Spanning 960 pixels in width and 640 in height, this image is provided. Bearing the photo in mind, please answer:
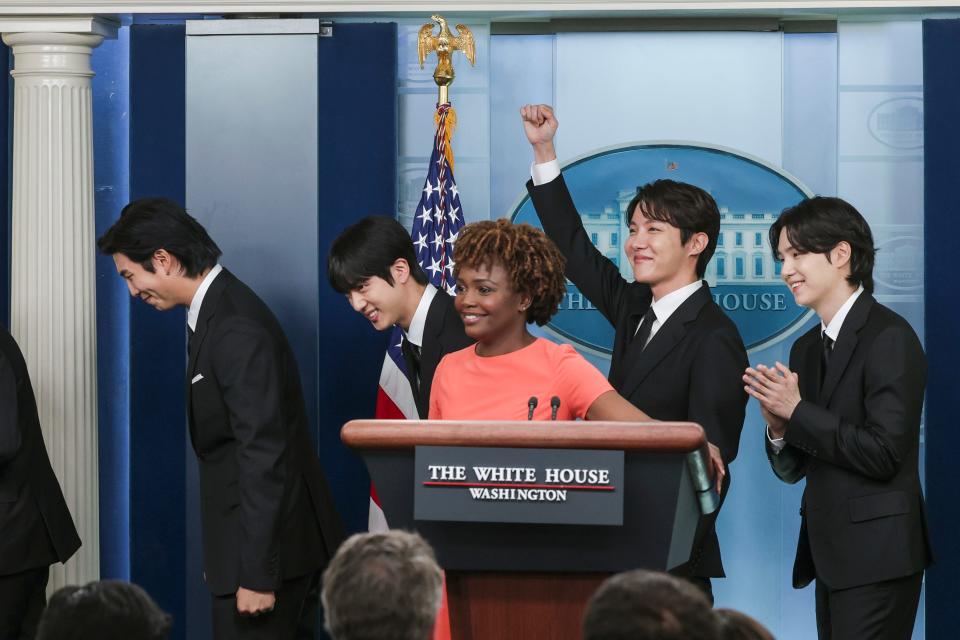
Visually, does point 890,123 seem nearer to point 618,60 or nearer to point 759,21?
point 759,21

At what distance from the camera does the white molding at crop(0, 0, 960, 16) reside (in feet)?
15.5

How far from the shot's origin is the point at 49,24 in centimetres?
480

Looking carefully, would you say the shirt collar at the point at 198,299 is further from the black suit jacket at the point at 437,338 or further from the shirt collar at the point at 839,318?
the shirt collar at the point at 839,318

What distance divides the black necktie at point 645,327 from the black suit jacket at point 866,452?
451mm

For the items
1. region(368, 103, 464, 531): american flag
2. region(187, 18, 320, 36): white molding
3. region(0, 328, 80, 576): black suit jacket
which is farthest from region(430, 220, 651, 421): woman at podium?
region(187, 18, 320, 36): white molding

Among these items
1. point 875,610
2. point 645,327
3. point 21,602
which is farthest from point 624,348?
point 21,602

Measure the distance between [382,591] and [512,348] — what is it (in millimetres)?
1064

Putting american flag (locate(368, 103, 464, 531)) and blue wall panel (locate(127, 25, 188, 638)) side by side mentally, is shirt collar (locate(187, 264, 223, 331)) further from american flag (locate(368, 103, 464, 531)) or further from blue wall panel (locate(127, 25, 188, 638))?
blue wall panel (locate(127, 25, 188, 638))

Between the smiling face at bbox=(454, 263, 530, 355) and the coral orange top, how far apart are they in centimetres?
7

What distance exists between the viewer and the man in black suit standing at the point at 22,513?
3.60 metres

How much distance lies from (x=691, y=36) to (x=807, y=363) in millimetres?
1814

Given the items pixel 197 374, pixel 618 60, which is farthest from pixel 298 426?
pixel 618 60

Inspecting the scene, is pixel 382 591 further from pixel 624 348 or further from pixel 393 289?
pixel 624 348

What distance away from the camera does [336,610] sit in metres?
1.86
